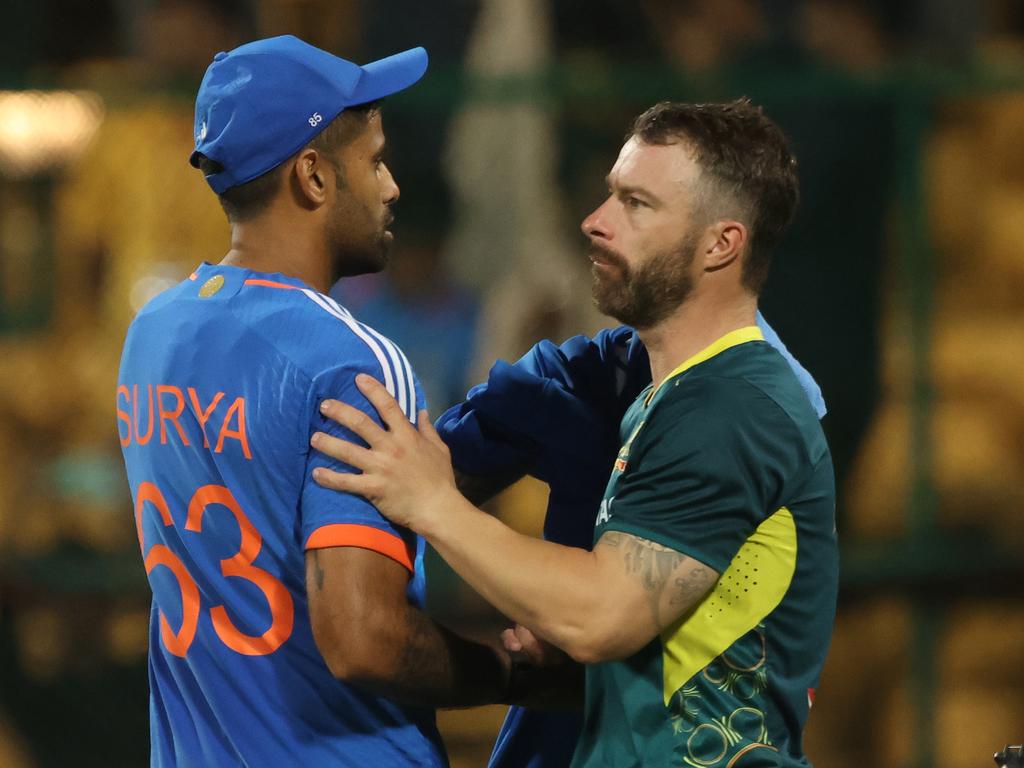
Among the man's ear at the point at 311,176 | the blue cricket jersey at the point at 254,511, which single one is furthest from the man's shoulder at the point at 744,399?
the man's ear at the point at 311,176

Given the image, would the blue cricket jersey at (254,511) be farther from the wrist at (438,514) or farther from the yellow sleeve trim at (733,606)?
the yellow sleeve trim at (733,606)

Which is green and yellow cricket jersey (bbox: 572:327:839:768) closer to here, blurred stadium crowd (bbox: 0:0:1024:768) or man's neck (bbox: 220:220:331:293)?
man's neck (bbox: 220:220:331:293)

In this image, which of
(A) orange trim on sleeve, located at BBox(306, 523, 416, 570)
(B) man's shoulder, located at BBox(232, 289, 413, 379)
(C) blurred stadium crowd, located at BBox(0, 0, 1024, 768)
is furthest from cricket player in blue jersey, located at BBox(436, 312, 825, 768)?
(C) blurred stadium crowd, located at BBox(0, 0, 1024, 768)

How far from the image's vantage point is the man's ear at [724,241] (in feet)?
8.84

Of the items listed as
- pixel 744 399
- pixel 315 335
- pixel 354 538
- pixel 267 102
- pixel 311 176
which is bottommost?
pixel 354 538

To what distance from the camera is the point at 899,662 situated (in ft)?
20.4

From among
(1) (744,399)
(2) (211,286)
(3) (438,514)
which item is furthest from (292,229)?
(1) (744,399)

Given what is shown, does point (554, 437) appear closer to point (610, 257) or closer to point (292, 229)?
point (610, 257)

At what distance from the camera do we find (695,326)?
8.90 feet

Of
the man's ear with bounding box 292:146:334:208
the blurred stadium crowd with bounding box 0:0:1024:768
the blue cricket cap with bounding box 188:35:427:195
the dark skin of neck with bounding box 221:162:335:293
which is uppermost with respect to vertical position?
the blue cricket cap with bounding box 188:35:427:195

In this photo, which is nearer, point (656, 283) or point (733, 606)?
point (733, 606)

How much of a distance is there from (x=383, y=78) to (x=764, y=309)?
3644mm

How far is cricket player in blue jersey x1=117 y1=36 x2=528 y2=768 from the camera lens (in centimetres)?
246

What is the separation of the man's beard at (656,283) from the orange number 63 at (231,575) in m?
0.70
